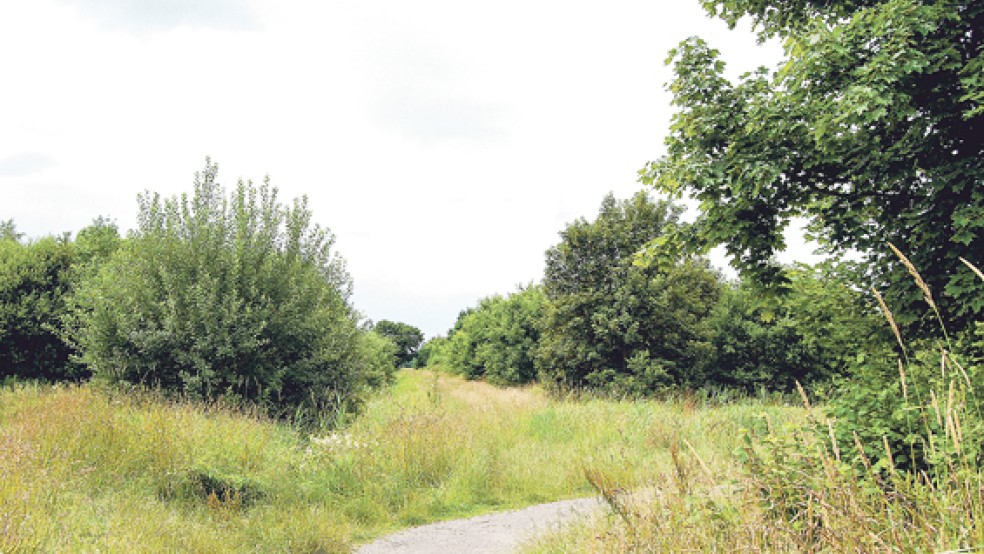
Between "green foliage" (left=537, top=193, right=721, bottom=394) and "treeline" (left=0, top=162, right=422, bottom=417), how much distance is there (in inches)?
406

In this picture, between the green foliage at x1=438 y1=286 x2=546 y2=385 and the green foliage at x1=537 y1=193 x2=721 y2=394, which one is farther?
the green foliage at x1=438 y1=286 x2=546 y2=385

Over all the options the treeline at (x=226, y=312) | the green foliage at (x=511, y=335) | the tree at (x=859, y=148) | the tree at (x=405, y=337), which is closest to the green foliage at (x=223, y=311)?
the treeline at (x=226, y=312)

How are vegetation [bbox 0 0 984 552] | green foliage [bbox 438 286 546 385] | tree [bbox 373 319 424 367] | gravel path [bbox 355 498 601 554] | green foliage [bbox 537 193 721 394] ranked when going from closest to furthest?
vegetation [bbox 0 0 984 552], gravel path [bbox 355 498 601 554], green foliage [bbox 537 193 721 394], green foliage [bbox 438 286 546 385], tree [bbox 373 319 424 367]

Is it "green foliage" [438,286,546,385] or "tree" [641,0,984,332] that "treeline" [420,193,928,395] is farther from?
"tree" [641,0,984,332]

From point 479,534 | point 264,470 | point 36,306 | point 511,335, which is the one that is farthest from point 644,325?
point 36,306

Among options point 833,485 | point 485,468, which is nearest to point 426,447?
point 485,468

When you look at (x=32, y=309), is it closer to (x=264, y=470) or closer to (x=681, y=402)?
(x=264, y=470)

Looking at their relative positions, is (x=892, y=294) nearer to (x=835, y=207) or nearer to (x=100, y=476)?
(x=835, y=207)

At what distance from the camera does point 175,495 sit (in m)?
6.69

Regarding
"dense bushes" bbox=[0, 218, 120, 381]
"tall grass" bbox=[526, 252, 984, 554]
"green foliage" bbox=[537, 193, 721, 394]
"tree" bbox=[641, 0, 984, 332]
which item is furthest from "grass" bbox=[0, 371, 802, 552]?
"green foliage" bbox=[537, 193, 721, 394]

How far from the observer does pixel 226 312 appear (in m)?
11.0

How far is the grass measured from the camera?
17.6ft

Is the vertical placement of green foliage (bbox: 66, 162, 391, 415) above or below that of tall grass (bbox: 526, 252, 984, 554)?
above

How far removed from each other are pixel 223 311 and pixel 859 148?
36.0 ft
